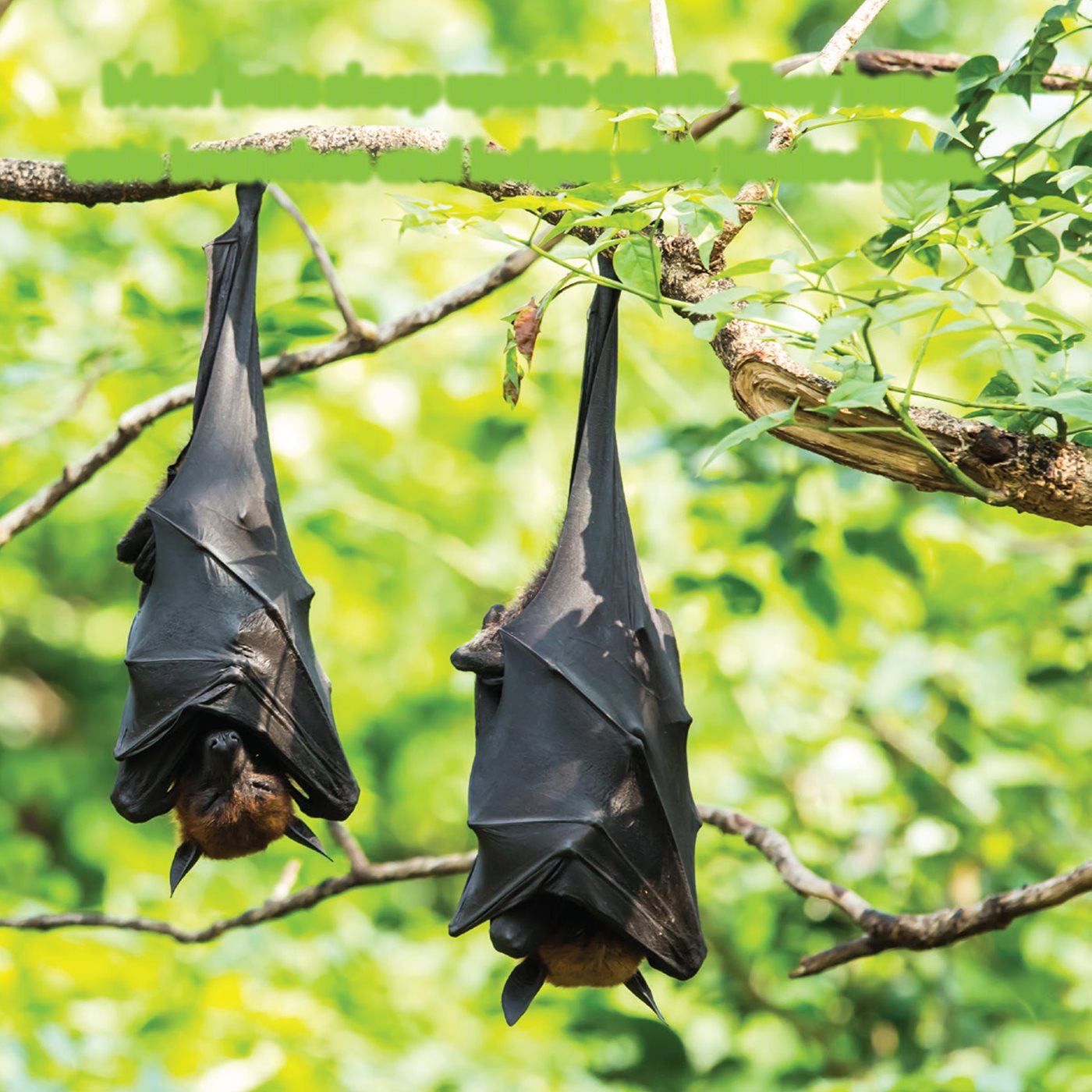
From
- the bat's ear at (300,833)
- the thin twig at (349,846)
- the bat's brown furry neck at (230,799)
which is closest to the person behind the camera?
the bat's brown furry neck at (230,799)

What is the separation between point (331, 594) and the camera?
24.8 feet

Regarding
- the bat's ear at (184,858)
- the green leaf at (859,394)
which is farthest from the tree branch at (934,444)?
the bat's ear at (184,858)

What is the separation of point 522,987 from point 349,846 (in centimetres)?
104

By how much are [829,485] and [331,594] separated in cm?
369

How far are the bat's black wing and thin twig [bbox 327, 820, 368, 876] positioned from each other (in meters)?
0.51

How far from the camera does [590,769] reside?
242 centimetres

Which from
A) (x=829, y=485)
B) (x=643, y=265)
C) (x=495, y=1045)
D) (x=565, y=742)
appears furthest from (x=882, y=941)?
(x=495, y=1045)

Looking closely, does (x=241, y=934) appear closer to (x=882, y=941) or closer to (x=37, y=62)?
(x=882, y=941)

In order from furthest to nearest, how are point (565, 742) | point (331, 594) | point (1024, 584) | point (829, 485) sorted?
point (331, 594) < point (829, 485) < point (1024, 584) < point (565, 742)

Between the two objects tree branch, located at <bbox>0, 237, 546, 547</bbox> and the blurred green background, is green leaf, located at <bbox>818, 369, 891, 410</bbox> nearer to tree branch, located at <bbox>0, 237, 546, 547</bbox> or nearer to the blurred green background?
tree branch, located at <bbox>0, 237, 546, 547</bbox>

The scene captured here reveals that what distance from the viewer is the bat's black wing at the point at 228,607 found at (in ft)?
8.79

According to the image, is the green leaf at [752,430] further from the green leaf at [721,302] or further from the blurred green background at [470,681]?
the blurred green background at [470,681]

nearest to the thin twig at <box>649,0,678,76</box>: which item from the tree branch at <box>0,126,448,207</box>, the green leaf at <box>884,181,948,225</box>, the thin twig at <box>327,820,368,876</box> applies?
the tree branch at <box>0,126,448,207</box>

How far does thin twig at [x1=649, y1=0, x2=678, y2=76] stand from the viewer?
8.61ft
